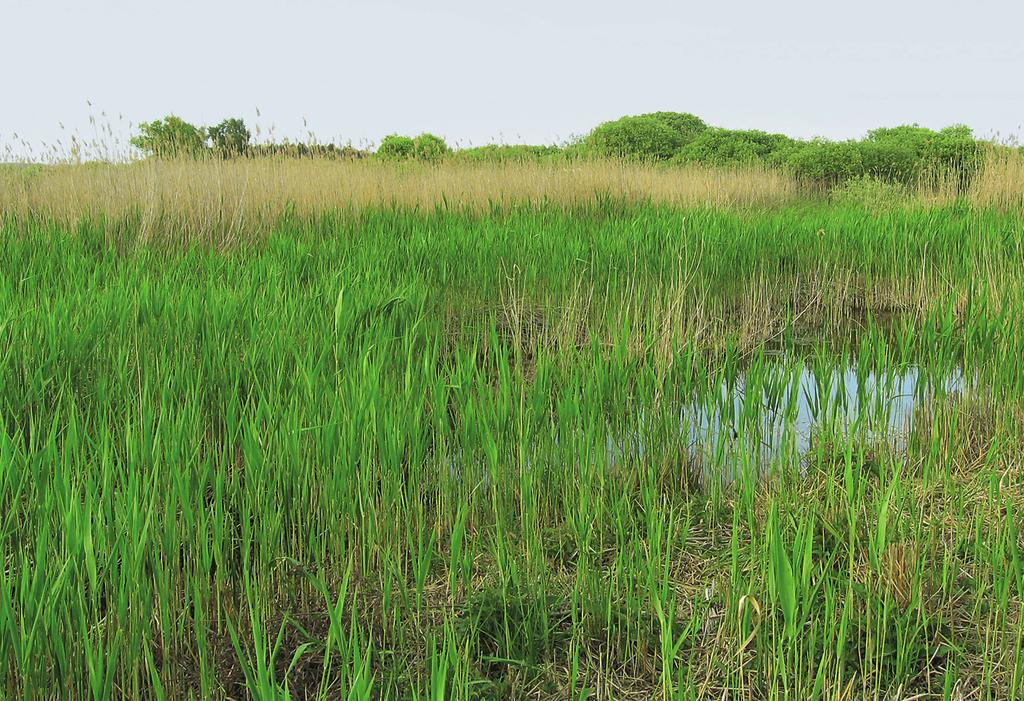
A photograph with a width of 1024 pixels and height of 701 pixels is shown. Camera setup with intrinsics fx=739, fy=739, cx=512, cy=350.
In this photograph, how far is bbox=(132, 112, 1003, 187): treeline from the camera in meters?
7.95

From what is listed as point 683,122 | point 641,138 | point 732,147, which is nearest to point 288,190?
point 641,138

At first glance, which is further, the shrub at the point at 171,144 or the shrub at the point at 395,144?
the shrub at the point at 395,144

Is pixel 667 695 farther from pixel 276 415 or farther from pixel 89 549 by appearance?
pixel 276 415

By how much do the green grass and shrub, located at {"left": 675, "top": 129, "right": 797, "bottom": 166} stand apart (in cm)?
1195

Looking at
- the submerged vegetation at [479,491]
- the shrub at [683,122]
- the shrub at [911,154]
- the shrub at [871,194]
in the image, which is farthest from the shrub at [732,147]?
the submerged vegetation at [479,491]

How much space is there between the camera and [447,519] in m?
1.89

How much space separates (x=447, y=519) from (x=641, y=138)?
51.8ft

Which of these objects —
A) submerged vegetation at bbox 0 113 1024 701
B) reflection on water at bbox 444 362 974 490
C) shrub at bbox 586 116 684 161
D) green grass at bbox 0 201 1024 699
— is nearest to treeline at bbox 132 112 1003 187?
shrub at bbox 586 116 684 161

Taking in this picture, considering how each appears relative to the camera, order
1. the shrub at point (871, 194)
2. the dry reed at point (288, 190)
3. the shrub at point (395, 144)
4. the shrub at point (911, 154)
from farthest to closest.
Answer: the shrub at point (395, 144) < the shrub at point (911, 154) < the shrub at point (871, 194) < the dry reed at point (288, 190)

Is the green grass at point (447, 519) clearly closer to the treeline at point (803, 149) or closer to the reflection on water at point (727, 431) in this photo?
the reflection on water at point (727, 431)

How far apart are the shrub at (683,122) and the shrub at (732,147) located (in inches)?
55.1

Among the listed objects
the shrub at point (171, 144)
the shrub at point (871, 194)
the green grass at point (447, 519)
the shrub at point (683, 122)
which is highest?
the shrub at point (683, 122)

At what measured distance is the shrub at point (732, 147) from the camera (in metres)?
14.8

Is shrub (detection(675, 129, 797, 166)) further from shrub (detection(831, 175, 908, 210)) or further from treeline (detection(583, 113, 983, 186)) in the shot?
shrub (detection(831, 175, 908, 210))
